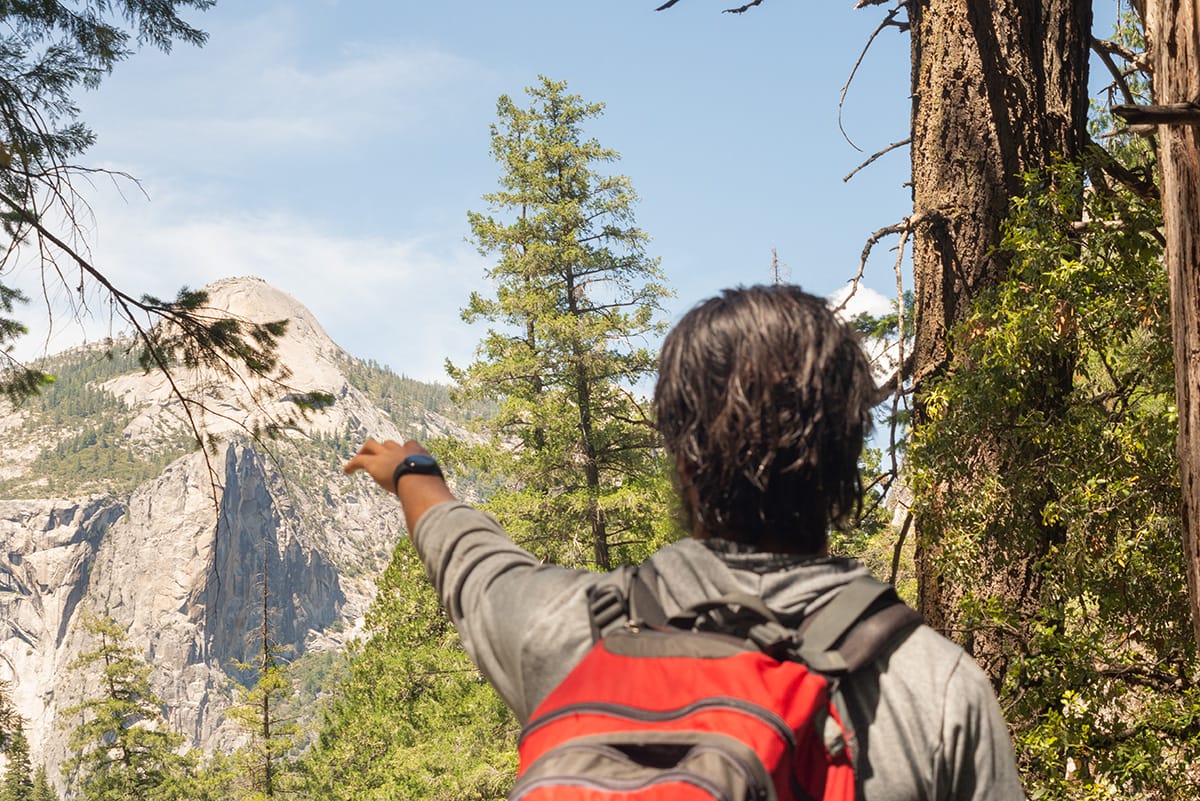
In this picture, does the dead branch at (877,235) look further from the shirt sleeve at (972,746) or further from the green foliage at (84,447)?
the green foliage at (84,447)

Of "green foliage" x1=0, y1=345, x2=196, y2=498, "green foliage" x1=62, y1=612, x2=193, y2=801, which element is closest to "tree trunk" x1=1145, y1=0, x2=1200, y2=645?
"green foliage" x1=62, y1=612, x2=193, y2=801

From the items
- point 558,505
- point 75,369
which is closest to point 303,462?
point 75,369

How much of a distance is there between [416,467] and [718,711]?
0.63m

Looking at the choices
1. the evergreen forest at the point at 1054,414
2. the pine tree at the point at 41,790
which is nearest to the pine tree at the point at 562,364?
the evergreen forest at the point at 1054,414

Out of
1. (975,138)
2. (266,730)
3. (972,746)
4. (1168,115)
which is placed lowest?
(266,730)

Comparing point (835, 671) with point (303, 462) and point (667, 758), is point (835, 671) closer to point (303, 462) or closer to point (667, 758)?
point (667, 758)

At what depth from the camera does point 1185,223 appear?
3000 millimetres

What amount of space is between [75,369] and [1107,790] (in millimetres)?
212572

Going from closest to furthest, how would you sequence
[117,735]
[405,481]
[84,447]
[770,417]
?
[770,417] → [405,481] → [117,735] → [84,447]

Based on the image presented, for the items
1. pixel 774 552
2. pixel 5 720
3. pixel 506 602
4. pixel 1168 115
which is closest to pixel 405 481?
pixel 506 602

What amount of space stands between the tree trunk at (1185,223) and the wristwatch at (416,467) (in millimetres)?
2428

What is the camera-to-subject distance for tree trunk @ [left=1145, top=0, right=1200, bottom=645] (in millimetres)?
2930

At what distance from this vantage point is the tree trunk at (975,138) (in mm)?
4953

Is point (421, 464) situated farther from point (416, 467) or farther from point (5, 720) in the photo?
point (5, 720)
